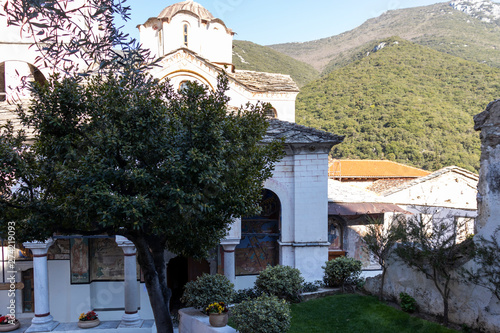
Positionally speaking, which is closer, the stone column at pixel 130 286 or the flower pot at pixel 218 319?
the flower pot at pixel 218 319

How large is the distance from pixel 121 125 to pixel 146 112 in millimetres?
436

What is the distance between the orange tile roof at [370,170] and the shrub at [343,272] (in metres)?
14.4

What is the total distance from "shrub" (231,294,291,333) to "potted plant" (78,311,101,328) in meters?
6.68

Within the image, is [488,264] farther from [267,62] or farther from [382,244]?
[267,62]

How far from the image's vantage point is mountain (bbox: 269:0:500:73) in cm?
6238

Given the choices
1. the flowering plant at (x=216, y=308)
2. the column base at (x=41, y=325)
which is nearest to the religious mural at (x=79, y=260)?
the column base at (x=41, y=325)

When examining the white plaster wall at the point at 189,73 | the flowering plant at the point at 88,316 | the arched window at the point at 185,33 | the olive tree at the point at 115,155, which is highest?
the arched window at the point at 185,33

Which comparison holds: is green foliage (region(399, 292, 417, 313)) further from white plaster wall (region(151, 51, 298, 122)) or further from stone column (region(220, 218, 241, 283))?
white plaster wall (region(151, 51, 298, 122))

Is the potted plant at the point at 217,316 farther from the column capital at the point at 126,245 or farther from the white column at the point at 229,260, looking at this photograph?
the column capital at the point at 126,245

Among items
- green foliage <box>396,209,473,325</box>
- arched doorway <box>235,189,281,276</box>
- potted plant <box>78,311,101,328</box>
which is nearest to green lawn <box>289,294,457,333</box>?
green foliage <box>396,209,473,325</box>

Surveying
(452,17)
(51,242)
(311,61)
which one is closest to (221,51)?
(51,242)

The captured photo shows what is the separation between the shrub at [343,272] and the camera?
9383 mm

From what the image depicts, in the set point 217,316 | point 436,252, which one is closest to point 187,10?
point 217,316

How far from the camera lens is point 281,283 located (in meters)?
8.63
